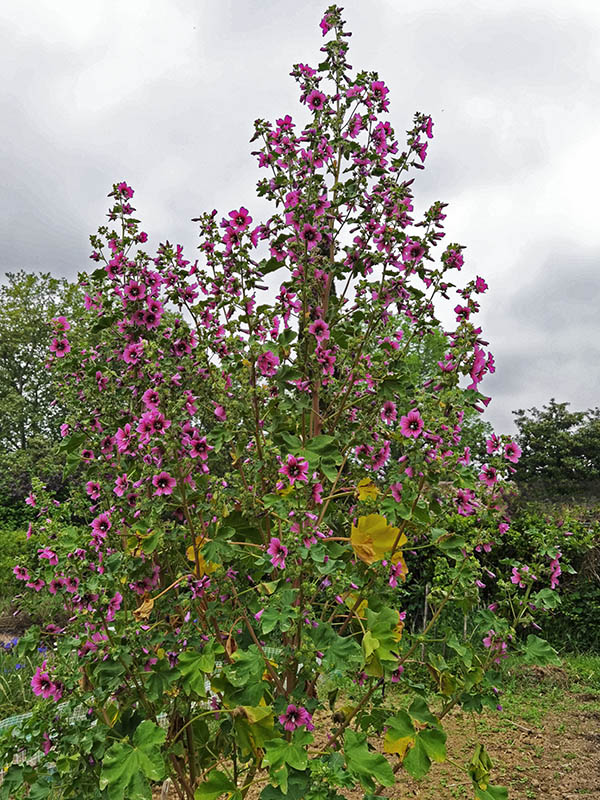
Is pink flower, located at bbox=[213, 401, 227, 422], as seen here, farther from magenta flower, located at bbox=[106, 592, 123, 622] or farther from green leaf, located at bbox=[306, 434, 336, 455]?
magenta flower, located at bbox=[106, 592, 123, 622]

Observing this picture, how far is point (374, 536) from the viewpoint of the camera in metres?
1.82

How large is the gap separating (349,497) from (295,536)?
26.7 inches

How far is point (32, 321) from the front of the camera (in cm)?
2128

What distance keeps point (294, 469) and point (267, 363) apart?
0.39 meters

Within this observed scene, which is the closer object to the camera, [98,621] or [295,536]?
[295,536]

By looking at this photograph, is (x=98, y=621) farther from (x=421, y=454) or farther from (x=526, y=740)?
(x=526, y=740)

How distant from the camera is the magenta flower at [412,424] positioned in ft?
5.81

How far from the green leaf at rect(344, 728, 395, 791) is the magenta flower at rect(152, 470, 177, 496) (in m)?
0.83

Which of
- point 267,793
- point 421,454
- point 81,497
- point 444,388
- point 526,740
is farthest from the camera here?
point 526,740

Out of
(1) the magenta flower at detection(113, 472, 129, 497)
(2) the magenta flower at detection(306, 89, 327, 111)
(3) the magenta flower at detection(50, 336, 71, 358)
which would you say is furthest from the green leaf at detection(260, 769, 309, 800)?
(2) the magenta flower at detection(306, 89, 327, 111)

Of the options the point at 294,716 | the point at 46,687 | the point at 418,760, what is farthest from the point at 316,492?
the point at 46,687

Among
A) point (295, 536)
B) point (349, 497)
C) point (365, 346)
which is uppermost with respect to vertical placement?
point (365, 346)

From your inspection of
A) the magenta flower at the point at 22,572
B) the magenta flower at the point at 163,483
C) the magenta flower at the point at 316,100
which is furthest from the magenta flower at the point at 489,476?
the magenta flower at the point at 22,572

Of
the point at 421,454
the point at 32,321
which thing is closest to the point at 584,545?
the point at 421,454
